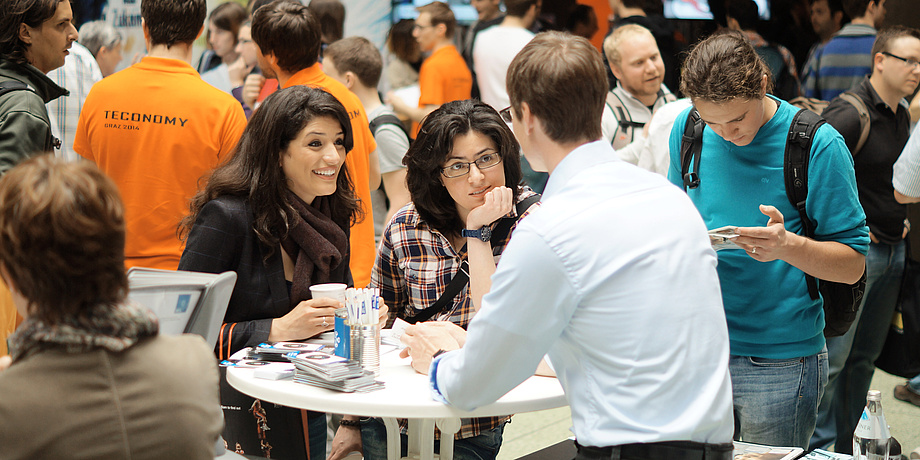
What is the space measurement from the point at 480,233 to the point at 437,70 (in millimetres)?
3478

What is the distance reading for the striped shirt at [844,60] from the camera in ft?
17.0

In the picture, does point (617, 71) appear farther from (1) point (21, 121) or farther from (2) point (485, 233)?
(1) point (21, 121)

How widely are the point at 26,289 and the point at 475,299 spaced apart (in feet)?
4.56

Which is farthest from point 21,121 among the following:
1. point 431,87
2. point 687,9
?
point 687,9

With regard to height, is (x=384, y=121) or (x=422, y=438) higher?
(x=384, y=121)

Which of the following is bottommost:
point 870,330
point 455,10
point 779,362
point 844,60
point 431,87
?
point 870,330

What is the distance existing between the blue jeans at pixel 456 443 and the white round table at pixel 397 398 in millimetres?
291

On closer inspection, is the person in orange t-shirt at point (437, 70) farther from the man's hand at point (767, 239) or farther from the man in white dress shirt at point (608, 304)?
the man in white dress shirt at point (608, 304)

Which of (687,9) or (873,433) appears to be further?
(687,9)

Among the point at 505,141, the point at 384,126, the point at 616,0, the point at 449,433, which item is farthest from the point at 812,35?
the point at 449,433

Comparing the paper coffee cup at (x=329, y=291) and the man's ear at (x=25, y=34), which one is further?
the man's ear at (x=25, y=34)

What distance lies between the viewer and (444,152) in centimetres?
262

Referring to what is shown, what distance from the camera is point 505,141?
2672 mm

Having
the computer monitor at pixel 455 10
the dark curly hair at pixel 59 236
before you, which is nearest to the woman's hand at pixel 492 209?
the dark curly hair at pixel 59 236
